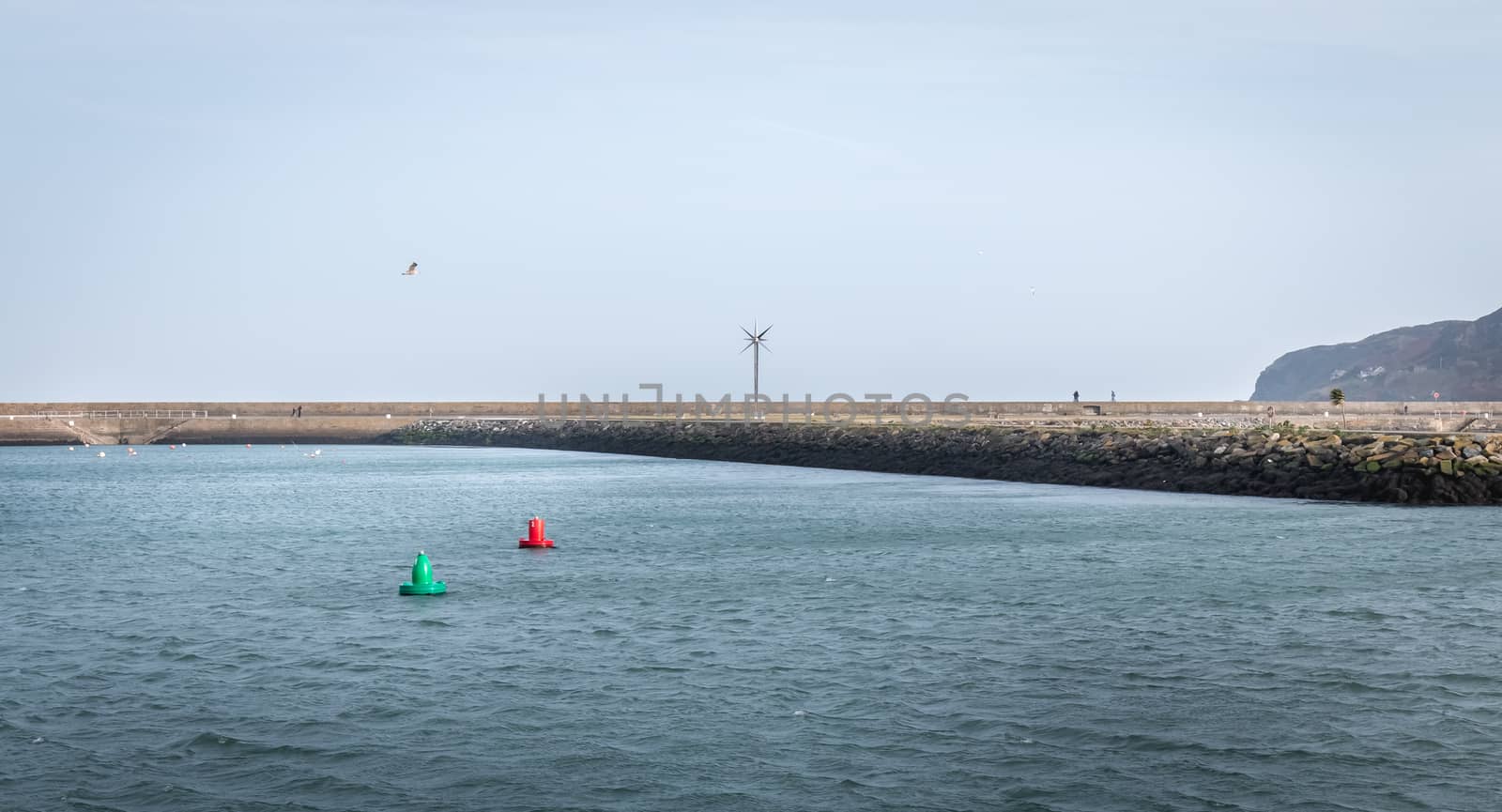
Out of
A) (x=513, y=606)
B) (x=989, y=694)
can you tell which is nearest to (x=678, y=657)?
(x=989, y=694)

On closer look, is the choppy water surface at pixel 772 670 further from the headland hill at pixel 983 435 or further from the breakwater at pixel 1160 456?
the headland hill at pixel 983 435

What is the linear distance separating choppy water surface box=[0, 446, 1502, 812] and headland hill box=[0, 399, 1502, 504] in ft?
35.0

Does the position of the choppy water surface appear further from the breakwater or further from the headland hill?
the headland hill

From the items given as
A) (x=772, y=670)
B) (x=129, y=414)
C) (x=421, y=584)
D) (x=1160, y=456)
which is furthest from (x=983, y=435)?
(x=129, y=414)

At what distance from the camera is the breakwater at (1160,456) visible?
41.3 metres

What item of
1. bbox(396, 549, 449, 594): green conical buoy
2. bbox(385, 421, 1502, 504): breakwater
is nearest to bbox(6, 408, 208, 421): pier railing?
bbox(385, 421, 1502, 504): breakwater

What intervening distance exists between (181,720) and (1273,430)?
1928 inches

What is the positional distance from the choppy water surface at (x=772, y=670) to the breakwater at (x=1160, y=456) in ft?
25.3

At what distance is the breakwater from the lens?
41.3 meters

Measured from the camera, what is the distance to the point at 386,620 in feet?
65.3

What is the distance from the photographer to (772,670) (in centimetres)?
1572

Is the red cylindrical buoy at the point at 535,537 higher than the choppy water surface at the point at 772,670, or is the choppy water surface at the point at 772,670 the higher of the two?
the red cylindrical buoy at the point at 535,537

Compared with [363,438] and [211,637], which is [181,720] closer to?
[211,637]

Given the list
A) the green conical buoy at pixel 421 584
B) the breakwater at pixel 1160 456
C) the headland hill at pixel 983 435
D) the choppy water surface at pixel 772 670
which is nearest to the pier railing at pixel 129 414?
the headland hill at pixel 983 435
